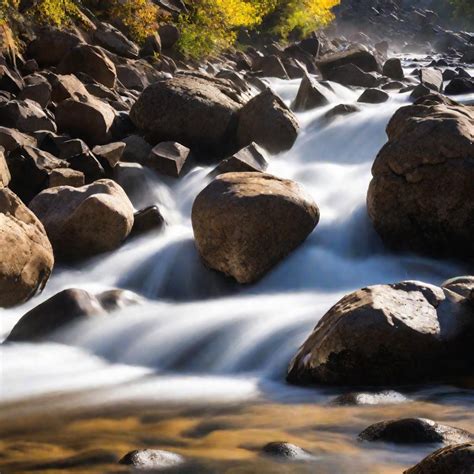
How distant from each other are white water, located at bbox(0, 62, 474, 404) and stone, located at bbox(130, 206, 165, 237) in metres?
0.12

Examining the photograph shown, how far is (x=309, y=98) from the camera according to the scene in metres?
16.5

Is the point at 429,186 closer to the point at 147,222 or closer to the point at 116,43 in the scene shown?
the point at 147,222

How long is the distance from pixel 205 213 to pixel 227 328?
1.94m

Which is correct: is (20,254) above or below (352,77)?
above

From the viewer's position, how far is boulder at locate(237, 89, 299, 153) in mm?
12938

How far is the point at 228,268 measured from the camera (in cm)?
902

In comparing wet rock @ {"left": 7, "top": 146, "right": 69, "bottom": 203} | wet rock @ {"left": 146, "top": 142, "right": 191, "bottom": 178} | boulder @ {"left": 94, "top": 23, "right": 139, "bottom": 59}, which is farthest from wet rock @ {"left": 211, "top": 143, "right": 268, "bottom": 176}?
boulder @ {"left": 94, "top": 23, "right": 139, "bottom": 59}

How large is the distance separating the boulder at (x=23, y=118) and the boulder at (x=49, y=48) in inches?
184

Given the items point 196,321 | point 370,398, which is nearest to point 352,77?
point 196,321

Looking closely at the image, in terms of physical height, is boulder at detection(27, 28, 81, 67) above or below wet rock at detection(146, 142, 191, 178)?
above

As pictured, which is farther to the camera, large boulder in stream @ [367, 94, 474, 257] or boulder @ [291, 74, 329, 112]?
boulder @ [291, 74, 329, 112]

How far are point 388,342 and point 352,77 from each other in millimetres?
15789

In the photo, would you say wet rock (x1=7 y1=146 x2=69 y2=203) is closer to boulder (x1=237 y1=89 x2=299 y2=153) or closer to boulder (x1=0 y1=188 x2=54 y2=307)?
boulder (x1=0 y1=188 x2=54 y2=307)

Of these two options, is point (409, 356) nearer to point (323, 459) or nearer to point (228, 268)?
point (323, 459)
